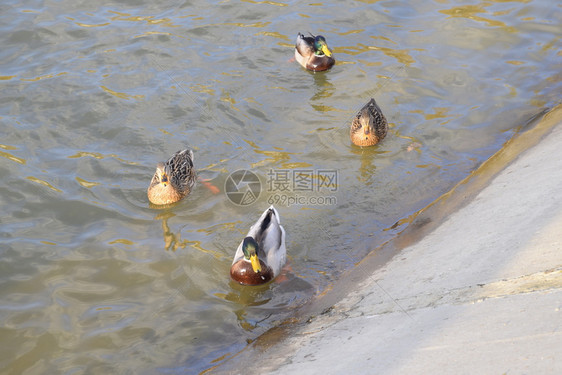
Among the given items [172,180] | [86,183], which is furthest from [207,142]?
[86,183]

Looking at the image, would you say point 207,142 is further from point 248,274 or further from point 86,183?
point 248,274

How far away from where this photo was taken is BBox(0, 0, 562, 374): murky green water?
5.96 m

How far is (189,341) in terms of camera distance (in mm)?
5605

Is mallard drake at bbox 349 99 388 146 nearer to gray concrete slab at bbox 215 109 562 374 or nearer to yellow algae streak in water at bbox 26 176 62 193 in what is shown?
gray concrete slab at bbox 215 109 562 374

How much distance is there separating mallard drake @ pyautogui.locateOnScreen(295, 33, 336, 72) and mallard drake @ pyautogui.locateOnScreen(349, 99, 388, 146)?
1692mm

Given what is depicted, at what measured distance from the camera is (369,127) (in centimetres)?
823

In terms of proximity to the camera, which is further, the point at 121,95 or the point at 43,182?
the point at 121,95

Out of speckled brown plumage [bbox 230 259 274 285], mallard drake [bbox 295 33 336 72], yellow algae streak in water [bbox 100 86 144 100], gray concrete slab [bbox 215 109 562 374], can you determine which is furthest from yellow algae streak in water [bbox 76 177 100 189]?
mallard drake [bbox 295 33 336 72]

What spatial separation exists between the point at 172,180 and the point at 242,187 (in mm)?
915

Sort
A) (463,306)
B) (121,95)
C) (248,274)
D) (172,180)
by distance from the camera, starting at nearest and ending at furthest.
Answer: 1. (463,306)
2. (248,274)
3. (172,180)
4. (121,95)

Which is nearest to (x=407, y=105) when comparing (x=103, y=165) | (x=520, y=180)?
(x=520, y=180)

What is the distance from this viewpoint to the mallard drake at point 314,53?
9852mm

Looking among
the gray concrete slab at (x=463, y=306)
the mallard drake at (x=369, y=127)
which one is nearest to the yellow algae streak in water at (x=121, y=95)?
the mallard drake at (x=369, y=127)

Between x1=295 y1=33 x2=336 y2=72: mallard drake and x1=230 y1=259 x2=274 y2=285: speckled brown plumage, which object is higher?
x1=295 y1=33 x2=336 y2=72: mallard drake
